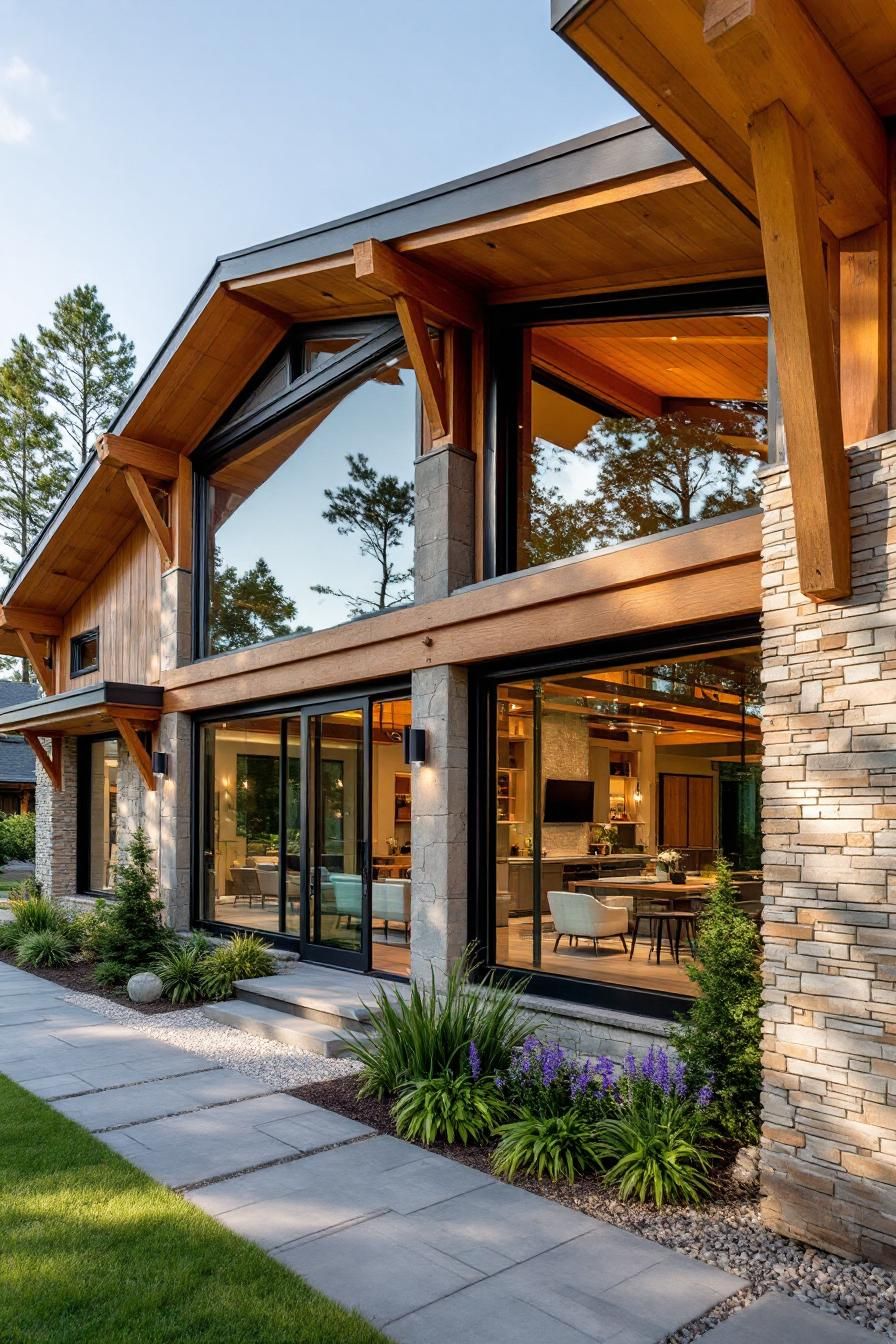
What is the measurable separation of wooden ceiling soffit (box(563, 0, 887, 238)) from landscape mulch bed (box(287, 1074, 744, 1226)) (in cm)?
437

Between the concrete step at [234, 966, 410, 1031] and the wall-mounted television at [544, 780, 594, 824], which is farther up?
the wall-mounted television at [544, 780, 594, 824]

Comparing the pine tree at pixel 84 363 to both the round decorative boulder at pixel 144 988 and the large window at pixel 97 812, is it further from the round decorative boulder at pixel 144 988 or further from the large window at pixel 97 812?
the round decorative boulder at pixel 144 988

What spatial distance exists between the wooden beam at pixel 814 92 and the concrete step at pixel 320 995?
5561 mm

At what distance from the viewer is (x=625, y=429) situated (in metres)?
6.77

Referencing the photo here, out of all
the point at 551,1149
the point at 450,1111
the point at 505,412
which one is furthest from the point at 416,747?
the point at 551,1149

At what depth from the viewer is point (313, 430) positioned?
10.0 m

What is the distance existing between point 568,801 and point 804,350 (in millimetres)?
4497

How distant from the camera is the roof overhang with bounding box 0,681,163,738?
36.8 feet

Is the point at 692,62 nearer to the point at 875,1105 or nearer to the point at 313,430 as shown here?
the point at 875,1105

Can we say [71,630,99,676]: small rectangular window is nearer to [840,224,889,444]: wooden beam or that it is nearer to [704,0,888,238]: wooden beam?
[840,224,889,444]: wooden beam

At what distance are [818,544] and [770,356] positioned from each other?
63.4 inches

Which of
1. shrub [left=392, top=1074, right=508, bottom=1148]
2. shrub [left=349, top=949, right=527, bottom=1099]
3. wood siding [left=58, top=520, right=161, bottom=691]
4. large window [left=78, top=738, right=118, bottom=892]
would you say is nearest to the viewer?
shrub [left=392, top=1074, right=508, bottom=1148]

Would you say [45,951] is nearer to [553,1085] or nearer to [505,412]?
[553,1085]

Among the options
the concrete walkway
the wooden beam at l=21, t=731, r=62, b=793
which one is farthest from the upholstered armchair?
the wooden beam at l=21, t=731, r=62, b=793
